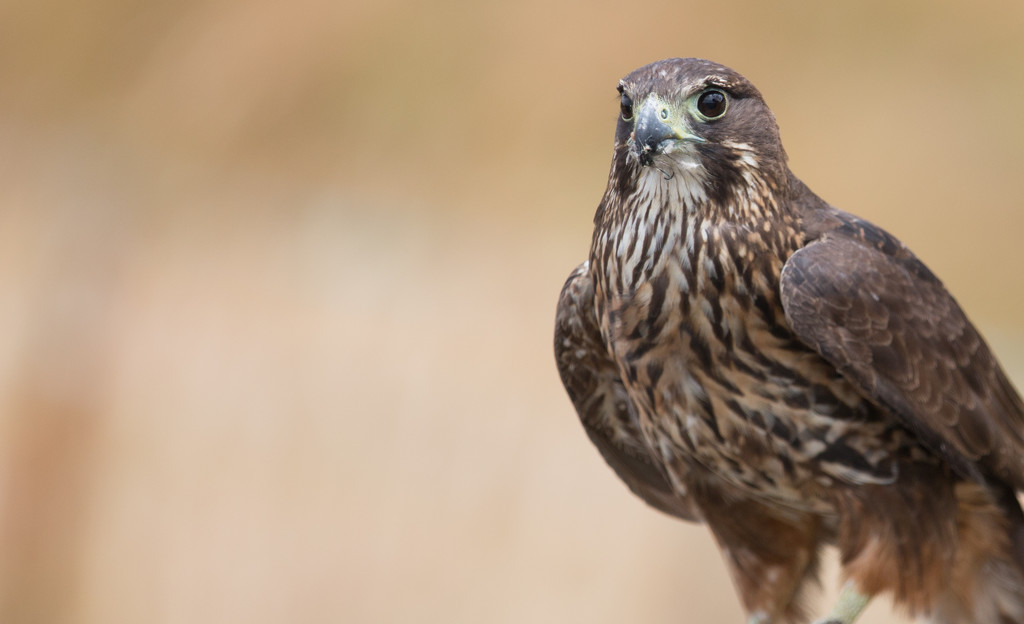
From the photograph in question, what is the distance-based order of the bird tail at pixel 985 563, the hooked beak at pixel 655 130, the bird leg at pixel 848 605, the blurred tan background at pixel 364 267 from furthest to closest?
1. the blurred tan background at pixel 364 267
2. the bird tail at pixel 985 563
3. the bird leg at pixel 848 605
4. the hooked beak at pixel 655 130

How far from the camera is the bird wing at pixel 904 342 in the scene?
258 cm

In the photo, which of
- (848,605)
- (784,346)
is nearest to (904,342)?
(784,346)

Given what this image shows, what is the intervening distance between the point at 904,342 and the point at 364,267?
3562 millimetres

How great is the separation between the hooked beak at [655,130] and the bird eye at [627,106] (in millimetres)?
80

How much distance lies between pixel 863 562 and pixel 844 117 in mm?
3463

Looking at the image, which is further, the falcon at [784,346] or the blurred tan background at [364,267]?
the blurred tan background at [364,267]

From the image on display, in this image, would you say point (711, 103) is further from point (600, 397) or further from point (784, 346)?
point (600, 397)

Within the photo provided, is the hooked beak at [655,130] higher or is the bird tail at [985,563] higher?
the hooked beak at [655,130]

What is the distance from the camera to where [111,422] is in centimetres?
595

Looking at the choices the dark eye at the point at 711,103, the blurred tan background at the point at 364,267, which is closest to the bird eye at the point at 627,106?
the dark eye at the point at 711,103

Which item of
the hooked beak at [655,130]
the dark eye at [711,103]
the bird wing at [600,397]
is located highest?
the dark eye at [711,103]

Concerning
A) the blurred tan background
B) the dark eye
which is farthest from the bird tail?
the blurred tan background

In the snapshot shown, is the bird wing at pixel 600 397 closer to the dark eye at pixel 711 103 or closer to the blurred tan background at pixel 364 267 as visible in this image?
the dark eye at pixel 711 103

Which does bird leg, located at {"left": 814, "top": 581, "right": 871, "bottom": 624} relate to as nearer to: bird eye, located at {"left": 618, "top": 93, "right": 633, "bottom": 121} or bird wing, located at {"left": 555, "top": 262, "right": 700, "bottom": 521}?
bird wing, located at {"left": 555, "top": 262, "right": 700, "bottom": 521}
